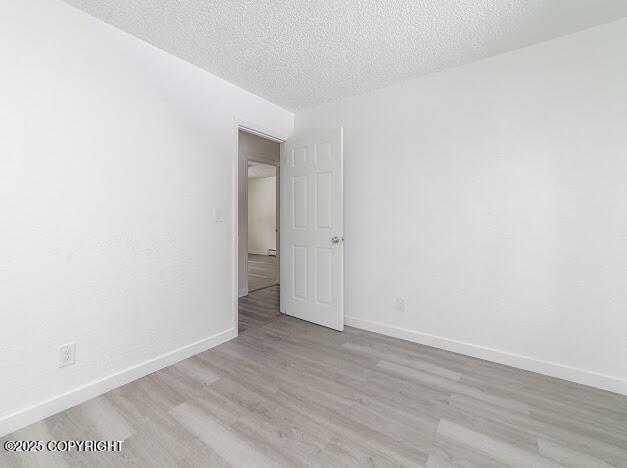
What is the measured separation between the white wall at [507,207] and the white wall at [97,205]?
158 cm

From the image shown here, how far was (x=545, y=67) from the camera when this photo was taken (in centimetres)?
203

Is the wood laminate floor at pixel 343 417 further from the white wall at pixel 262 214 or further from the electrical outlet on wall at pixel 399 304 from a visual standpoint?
the white wall at pixel 262 214

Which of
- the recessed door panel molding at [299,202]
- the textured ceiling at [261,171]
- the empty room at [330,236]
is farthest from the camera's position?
the textured ceiling at [261,171]

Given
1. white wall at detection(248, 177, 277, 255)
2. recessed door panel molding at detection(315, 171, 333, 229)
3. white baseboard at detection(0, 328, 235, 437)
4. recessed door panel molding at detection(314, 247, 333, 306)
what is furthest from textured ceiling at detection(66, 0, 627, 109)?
white wall at detection(248, 177, 277, 255)

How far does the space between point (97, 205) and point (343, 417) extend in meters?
1.99

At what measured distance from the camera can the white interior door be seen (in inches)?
113

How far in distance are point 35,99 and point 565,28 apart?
3296 millimetres

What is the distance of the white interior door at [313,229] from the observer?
286 cm

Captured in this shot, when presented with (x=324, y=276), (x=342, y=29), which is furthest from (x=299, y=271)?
(x=342, y=29)

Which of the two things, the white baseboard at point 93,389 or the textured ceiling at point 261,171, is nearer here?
the white baseboard at point 93,389

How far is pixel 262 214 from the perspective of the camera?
880 cm

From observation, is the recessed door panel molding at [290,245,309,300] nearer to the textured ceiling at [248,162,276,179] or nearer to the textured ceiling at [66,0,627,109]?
the textured ceiling at [66,0,627,109]

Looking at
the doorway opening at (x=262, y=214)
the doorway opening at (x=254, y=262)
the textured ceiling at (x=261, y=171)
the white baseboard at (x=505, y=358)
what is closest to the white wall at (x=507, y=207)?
the white baseboard at (x=505, y=358)

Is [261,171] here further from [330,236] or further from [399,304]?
[399,304]
